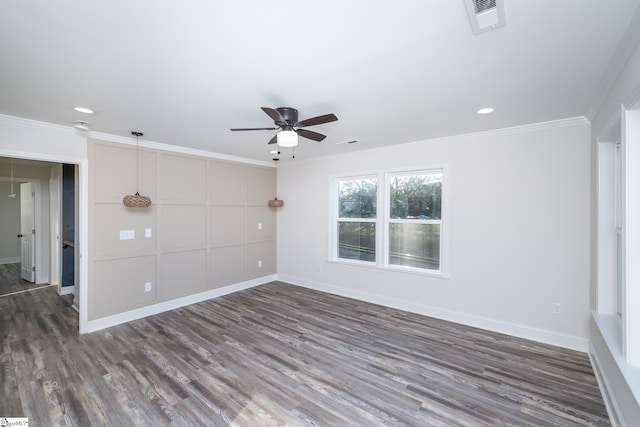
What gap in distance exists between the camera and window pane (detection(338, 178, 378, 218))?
186 inches

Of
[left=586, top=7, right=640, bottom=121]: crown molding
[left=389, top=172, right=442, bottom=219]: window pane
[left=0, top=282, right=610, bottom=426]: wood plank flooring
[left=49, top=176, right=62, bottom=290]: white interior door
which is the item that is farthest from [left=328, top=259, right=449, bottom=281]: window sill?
[left=49, top=176, right=62, bottom=290]: white interior door

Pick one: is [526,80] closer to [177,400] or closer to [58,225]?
[177,400]

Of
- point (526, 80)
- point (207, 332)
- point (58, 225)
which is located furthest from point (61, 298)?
point (526, 80)

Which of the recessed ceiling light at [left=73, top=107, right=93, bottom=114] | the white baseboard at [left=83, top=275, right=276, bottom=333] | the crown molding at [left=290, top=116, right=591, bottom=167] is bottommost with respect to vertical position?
the white baseboard at [left=83, top=275, right=276, bottom=333]

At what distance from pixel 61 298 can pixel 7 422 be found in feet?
11.3

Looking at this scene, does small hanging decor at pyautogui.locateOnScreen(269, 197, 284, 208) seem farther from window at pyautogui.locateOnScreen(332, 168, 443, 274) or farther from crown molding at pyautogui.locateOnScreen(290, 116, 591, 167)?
crown molding at pyautogui.locateOnScreen(290, 116, 591, 167)

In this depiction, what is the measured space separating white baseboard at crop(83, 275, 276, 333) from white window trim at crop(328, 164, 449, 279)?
1.79 m

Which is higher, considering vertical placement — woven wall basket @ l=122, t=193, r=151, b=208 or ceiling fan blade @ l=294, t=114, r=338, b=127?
ceiling fan blade @ l=294, t=114, r=338, b=127

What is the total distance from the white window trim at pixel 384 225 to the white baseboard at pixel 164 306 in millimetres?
1788

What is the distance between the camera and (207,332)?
11.3 feet

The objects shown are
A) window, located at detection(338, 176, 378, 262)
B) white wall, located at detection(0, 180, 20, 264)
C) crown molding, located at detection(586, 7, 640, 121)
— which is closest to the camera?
crown molding, located at detection(586, 7, 640, 121)

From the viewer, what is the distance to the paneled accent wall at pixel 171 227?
366 cm

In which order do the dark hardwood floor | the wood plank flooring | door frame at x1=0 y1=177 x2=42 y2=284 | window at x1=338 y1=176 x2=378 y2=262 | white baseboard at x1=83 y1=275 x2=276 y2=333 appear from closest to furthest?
the wood plank flooring, white baseboard at x1=83 y1=275 x2=276 y2=333, window at x1=338 y1=176 x2=378 y2=262, the dark hardwood floor, door frame at x1=0 y1=177 x2=42 y2=284

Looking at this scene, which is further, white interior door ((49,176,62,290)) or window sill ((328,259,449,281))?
white interior door ((49,176,62,290))
